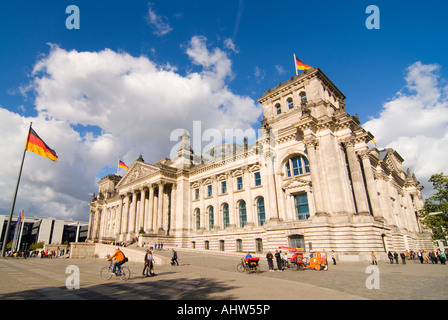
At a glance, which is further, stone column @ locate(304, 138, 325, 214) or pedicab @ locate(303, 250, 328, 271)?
stone column @ locate(304, 138, 325, 214)

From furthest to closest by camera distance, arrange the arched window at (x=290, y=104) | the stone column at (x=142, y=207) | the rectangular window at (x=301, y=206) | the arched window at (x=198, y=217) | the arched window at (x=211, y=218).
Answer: the stone column at (x=142, y=207) < the arched window at (x=198, y=217) < the arched window at (x=211, y=218) < the arched window at (x=290, y=104) < the rectangular window at (x=301, y=206)

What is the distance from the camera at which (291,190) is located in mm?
33125

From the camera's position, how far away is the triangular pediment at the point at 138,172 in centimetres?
5125

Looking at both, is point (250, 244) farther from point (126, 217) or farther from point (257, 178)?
point (126, 217)

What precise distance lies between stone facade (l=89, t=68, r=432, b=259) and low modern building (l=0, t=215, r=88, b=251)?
2599 inches

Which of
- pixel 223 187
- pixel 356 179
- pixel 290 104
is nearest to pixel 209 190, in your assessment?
pixel 223 187

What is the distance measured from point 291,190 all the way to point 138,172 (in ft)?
114

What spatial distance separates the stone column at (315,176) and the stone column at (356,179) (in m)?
4.02

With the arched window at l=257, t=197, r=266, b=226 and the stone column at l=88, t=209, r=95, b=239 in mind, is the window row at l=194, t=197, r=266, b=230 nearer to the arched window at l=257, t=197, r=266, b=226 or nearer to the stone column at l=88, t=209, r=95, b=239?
the arched window at l=257, t=197, r=266, b=226

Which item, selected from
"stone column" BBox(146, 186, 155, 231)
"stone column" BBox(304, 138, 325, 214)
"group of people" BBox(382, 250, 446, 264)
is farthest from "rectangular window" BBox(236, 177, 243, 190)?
"group of people" BBox(382, 250, 446, 264)

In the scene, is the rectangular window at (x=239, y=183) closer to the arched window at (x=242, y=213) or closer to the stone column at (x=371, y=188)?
the arched window at (x=242, y=213)

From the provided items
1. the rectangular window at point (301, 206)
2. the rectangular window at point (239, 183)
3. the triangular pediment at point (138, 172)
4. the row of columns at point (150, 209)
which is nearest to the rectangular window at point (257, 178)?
the rectangular window at point (239, 183)

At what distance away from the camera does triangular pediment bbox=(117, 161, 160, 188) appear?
51.2m
